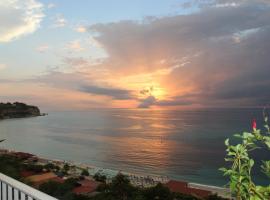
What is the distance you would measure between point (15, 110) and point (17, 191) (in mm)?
148000

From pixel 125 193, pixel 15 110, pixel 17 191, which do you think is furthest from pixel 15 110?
pixel 17 191

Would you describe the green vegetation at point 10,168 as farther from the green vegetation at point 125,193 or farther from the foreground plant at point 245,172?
the foreground plant at point 245,172

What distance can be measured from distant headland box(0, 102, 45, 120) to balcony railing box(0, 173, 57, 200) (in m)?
138

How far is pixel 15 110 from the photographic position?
5453 inches

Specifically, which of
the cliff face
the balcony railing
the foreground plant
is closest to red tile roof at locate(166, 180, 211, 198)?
the balcony railing

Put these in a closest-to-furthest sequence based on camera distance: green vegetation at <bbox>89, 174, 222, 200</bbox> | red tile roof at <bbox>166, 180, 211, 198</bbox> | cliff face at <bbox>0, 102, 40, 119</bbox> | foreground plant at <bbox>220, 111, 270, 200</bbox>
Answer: foreground plant at <bbox>220, 111, 270, 200</bbox>
green vegetation at <bbox>89, 174, 222, 200</bbox>
red tile roof at <bbox>166, 180, 211, 198</bbox>
cliff face at <bbox>0, 102, 40, 119</bbox>

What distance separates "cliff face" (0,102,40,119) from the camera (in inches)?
5153

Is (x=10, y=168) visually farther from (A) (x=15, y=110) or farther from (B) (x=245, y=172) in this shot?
(A) (x=15, y=110)

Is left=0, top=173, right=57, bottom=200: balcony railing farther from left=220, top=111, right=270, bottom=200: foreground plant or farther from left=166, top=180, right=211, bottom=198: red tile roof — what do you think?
left=166, top=180, right=211, bottom=198: red tile roof

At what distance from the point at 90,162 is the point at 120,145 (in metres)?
12.3

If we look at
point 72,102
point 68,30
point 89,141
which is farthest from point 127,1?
point 72,102

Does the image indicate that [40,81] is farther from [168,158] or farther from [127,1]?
[127,1]

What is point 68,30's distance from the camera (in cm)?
2189

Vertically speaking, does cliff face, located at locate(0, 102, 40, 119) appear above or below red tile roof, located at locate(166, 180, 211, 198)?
above
